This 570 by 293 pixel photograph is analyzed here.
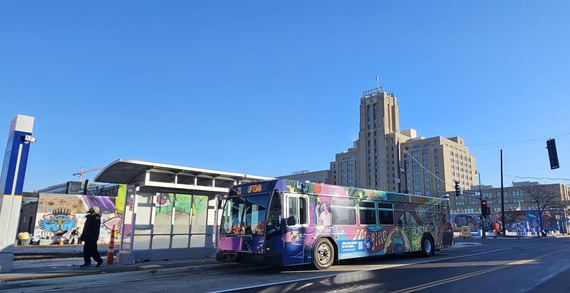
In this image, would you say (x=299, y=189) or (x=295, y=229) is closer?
(x=295, y=229)

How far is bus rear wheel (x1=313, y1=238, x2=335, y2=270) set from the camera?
12.5 meters

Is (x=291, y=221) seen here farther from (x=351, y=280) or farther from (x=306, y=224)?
(x=351, y=280)

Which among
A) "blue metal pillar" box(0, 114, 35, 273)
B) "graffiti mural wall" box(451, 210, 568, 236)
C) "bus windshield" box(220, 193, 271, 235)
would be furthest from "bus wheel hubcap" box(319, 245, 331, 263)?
"graffiti mural wall" box(451, 210, 568, 236)

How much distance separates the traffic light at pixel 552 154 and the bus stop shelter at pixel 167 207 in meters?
16.6

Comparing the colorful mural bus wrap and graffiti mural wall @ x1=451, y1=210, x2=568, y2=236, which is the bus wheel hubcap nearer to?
the colorful mural bus wrap

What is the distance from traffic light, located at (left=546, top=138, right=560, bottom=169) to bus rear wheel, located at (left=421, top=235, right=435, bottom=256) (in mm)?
9135

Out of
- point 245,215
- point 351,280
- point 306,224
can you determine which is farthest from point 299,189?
point 351,280

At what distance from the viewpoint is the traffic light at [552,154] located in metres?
21.4

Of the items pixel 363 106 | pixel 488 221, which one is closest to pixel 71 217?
pixel 488 221

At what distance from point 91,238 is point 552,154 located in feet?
75.0

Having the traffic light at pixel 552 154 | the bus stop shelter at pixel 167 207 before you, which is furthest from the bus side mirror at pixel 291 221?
the traffic light at pixel 552 154

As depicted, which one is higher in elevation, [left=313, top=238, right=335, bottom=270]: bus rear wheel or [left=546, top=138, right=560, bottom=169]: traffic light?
[left=546, top=138, right=560, bottom=169]: traffic light

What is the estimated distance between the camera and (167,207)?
49.3 feet

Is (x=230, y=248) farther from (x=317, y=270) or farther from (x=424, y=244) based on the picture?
(x=424, y=244)
